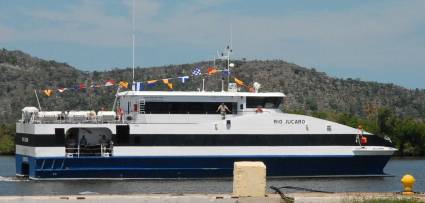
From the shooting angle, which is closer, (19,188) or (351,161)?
(19,188)

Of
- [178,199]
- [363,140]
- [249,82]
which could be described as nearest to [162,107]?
[363,140]

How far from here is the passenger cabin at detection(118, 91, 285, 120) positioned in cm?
3578

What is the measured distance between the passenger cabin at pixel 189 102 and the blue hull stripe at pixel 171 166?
1.94 metres

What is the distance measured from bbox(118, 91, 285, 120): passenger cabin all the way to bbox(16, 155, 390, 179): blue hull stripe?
1945 mm

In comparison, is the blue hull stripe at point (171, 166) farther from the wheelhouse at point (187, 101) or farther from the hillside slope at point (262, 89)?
the hillside slope at point (262, 89)

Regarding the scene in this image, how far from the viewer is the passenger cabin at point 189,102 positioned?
35.8 m

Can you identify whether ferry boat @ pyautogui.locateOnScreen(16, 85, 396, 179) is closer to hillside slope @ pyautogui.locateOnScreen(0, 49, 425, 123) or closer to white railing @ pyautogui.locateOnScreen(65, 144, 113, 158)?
white railing @ pyautogui.locateOnScreen(65, 144, 113, 158)

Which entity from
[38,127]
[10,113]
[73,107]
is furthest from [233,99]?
[10,113]

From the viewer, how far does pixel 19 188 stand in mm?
32469

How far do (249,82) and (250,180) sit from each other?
100013 mm

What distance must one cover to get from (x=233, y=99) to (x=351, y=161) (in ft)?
17.0

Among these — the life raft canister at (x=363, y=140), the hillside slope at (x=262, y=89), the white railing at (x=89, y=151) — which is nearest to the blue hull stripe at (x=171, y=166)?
the white railing at (x=89, y=151)

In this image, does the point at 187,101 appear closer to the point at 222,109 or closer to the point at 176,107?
the point at 176,107

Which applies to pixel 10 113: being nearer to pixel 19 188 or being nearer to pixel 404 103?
pixel 404 103
